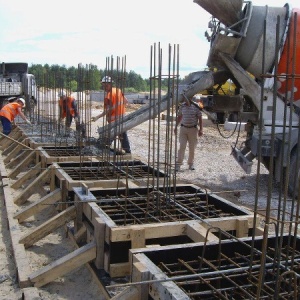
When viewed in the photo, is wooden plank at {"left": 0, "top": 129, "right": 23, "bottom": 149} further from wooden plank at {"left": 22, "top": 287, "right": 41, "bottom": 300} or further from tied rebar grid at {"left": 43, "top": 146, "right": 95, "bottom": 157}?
wooden plank at {"left": 22, "top": 287, "right": 41, "bottom": 300}

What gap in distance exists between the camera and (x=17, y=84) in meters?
18.9

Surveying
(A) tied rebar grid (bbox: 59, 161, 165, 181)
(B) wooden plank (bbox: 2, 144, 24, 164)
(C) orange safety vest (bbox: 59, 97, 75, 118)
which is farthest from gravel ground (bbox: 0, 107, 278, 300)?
(B) wooden plank (bbox: 2, 144, 24, 164)

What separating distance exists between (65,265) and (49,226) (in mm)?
974

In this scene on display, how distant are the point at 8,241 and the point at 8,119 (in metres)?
6.73

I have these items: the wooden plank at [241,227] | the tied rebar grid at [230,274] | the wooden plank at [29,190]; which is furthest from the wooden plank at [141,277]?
the wooden plank at [29,190]

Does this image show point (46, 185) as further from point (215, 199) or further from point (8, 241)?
point (215, 199)

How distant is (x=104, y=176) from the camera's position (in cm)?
588

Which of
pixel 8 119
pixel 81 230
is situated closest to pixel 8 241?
pixel 81 230

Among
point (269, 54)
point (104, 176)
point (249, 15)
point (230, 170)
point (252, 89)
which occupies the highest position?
point (249, 15)

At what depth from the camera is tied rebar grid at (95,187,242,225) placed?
417 centimetres

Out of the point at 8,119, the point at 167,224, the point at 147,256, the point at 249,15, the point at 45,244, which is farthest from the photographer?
the point at 8,119

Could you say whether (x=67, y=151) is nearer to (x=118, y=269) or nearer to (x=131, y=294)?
(x=118, y=269)

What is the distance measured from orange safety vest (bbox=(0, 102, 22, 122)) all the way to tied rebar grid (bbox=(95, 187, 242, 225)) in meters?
7.22

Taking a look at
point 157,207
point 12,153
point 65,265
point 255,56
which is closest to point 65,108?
point 12,153
